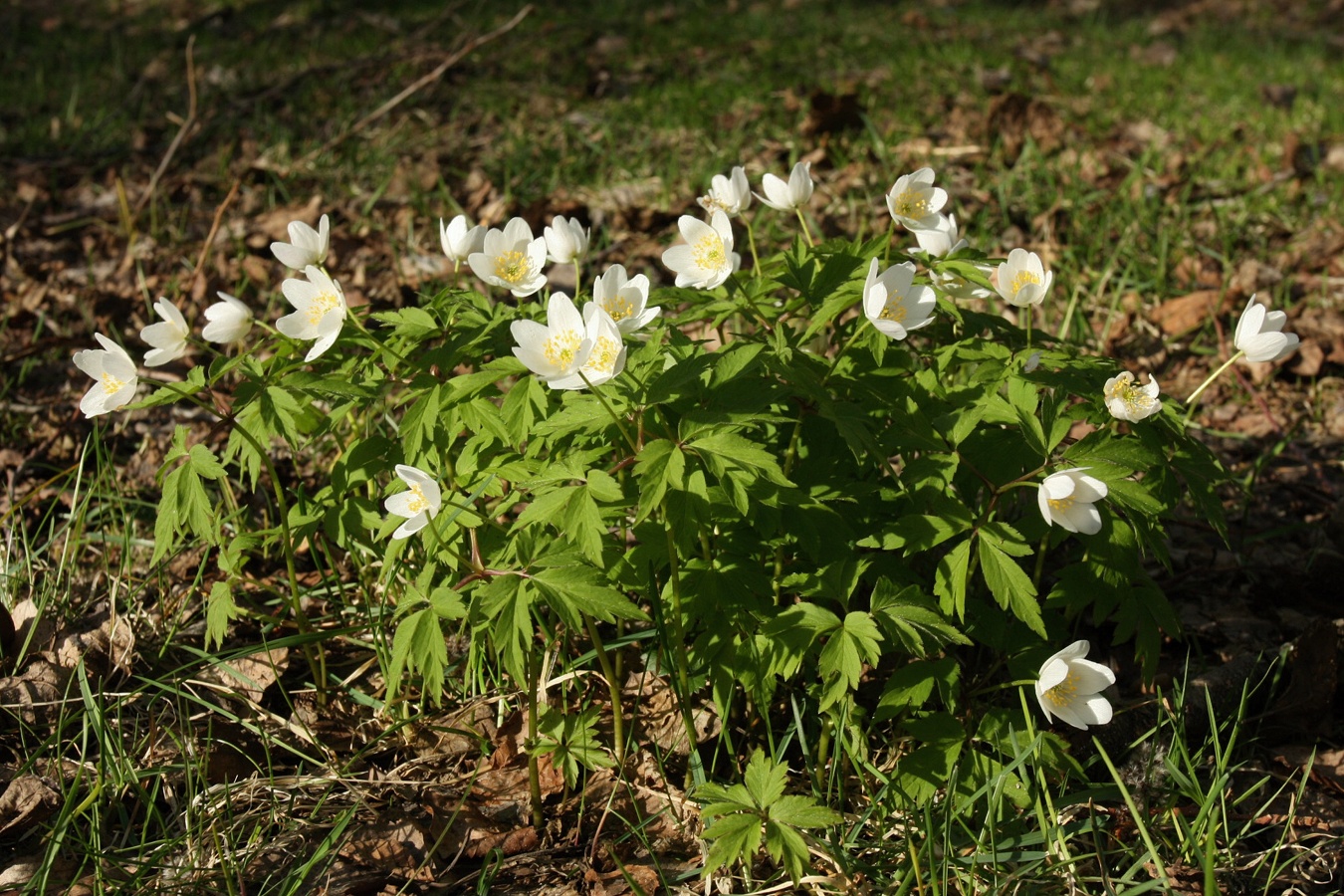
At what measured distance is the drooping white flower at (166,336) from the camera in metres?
Result: 2.37

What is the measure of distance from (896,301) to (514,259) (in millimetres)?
874

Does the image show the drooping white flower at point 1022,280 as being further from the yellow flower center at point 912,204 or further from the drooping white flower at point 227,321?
the drooping white flower at point 227,321

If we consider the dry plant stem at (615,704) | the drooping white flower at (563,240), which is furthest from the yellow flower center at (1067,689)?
the drooping white flower at (563,240)

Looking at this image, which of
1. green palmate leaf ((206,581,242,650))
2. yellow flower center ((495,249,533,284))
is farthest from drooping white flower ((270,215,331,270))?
green palmate leaf ((206,581,242,650))

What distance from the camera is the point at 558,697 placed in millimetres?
2750

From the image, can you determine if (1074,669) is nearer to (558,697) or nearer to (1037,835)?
(1037,835)

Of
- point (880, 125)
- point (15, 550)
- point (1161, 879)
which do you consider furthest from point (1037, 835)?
point (880, 125)

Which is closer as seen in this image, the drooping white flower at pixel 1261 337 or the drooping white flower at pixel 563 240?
the drooping white flower at pixel 1261 337

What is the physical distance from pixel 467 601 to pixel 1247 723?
194cm

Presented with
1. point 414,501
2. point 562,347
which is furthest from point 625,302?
point 414,501

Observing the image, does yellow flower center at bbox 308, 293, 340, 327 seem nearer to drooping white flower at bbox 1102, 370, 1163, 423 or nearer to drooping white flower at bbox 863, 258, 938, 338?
drooping white flower at bbox 863, 258, 938, 338

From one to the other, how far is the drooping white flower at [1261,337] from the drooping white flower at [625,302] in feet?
4.36

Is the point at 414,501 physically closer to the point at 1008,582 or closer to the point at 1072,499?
the point at 1008,582

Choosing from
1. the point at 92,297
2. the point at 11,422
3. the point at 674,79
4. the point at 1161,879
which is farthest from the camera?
the point at 674,79
